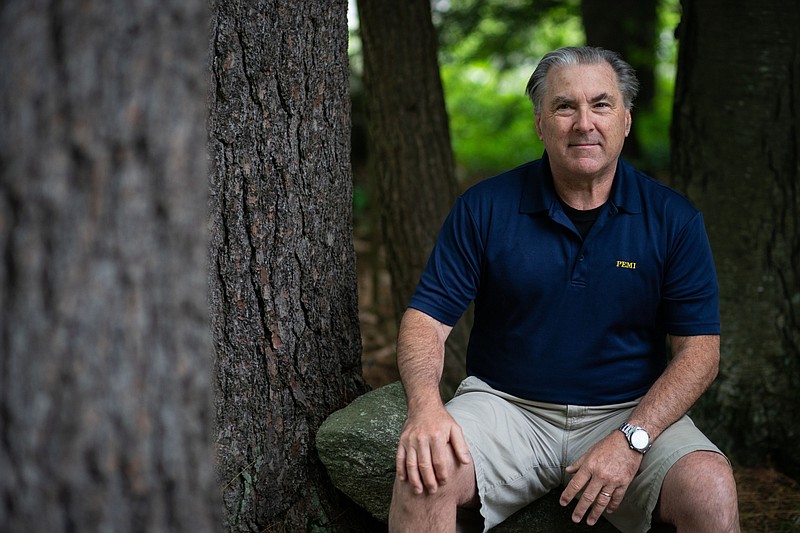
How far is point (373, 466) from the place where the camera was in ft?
9.78

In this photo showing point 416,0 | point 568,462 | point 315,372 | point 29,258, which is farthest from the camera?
point 416,0

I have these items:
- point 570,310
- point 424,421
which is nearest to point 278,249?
point 424,421

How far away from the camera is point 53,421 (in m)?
1.46

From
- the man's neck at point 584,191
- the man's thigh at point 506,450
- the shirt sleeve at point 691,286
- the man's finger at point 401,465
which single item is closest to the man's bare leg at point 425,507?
the man's finger at point 401,465

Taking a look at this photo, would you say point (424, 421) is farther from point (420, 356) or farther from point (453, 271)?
point (453, 271)

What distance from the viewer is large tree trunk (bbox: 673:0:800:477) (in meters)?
3.98

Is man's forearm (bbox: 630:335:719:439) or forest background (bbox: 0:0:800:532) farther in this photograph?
man's forearm (bbox: 630:335:719:439)

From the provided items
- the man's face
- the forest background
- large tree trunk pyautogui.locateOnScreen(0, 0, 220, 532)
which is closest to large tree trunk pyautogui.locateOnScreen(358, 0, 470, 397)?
the forest background

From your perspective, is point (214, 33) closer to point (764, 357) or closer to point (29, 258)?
point (29, 258)

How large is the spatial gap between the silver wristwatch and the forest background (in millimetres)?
1110

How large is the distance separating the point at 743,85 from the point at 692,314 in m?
1.70

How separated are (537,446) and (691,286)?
2.50 feet

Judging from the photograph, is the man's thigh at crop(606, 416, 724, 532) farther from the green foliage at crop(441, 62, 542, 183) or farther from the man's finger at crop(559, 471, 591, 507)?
the green foliage at crop(441, 62, 542, 183)

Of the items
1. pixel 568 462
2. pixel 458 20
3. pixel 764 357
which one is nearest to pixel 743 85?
pixel 764 357
